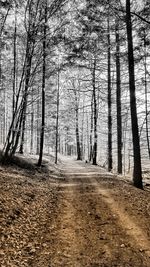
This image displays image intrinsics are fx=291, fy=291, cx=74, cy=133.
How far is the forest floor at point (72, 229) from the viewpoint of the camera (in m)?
6.02

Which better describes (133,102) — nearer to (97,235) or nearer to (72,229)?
(72,229)

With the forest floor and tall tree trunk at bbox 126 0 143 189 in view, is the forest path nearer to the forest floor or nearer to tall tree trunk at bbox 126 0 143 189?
the forest floor

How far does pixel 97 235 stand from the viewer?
744 cm

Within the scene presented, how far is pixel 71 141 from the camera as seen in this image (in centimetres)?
6575

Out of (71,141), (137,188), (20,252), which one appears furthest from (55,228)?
(71,141)

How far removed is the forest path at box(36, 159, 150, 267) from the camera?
5.99m

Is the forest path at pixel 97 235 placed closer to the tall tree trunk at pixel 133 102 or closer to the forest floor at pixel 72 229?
the forest floor at pixel 72 229

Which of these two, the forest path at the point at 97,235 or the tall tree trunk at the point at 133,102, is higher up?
the tall tree trunk at the point at 133,102

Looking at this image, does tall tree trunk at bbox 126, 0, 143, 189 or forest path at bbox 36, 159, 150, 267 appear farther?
tall tree trunk at bbox 126, 0, 143, 189

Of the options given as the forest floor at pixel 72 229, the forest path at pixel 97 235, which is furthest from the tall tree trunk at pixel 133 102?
the forest path at pixel 97 235

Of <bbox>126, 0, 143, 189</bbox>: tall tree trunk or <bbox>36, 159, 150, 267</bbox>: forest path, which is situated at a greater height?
<bbox>126, 0, 143, 189</bbox>: tall tree trunk

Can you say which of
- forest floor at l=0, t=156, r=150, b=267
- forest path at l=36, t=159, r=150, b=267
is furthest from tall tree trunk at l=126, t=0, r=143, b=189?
forest path at l=36, t=159, r=150, b=267

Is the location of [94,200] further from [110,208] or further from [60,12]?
[60,12]

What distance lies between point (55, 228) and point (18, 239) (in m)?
1.39
